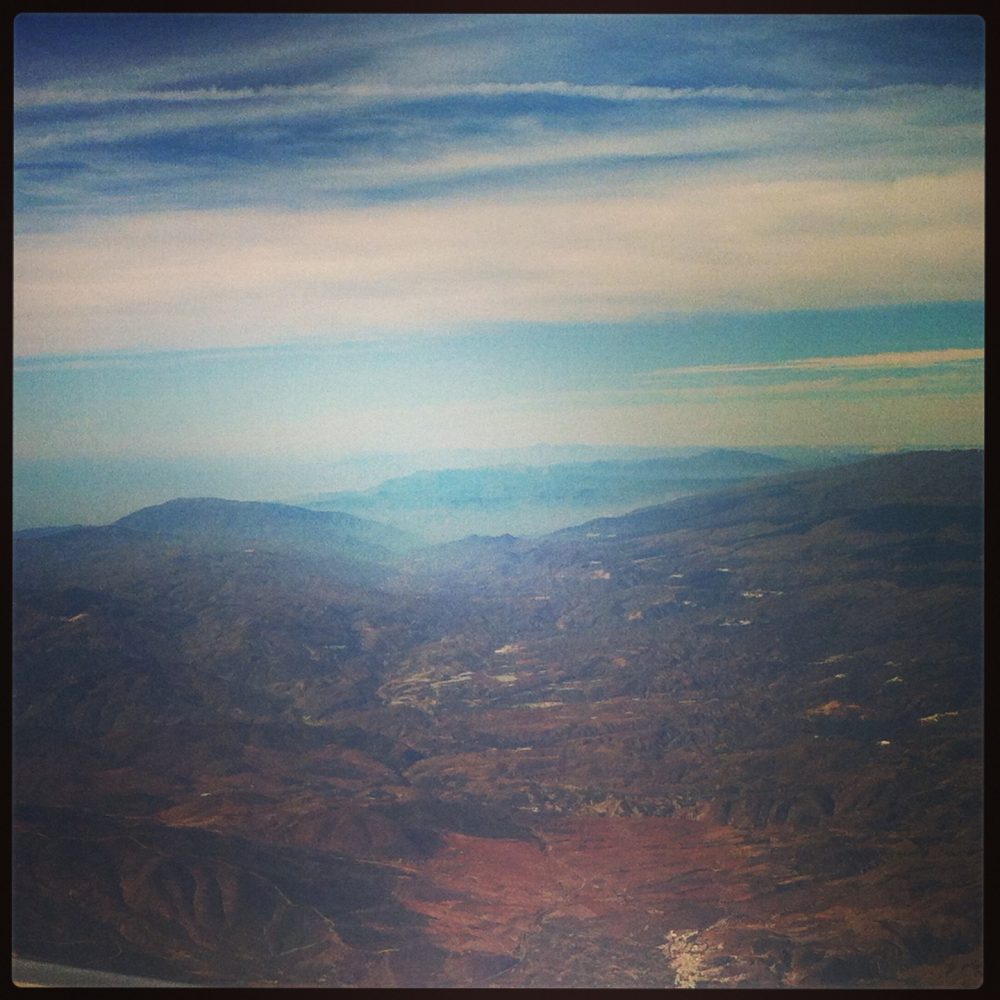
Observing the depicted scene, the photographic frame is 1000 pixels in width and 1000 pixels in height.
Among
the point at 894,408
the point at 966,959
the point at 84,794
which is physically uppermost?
the point at 894,408

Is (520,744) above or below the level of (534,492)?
below

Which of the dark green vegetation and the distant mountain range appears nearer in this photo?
the dark green vegetation

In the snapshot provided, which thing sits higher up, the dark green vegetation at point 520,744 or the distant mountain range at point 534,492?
the distant mountain range at point 534,492

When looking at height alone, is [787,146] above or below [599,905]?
above

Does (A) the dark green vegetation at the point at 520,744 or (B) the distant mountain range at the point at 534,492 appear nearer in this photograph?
(A) the dark green vegetation at the point at 520,744

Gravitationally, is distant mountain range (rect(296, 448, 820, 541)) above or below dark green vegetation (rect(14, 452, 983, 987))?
above

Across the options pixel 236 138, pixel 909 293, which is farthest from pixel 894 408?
pixel 236 138
